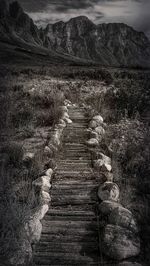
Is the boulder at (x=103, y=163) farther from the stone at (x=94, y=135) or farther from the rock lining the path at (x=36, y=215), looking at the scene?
the stone at (x=94, y=135)

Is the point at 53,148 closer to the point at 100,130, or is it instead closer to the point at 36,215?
the point at 100,130

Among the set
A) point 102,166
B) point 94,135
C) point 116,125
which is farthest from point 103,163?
point 116,125

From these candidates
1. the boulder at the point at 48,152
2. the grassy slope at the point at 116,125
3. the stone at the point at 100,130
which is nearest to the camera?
the grassy slope at the point at 116,125

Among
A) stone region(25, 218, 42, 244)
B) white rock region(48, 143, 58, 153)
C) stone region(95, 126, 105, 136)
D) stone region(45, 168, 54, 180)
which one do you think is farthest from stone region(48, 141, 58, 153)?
stone region(25, 218, 42, 244)

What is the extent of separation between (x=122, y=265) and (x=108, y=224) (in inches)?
26.8

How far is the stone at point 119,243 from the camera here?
4449mm

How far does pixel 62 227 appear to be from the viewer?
5207 millimetres

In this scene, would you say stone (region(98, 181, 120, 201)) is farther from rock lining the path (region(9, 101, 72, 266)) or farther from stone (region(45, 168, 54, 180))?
stone (region(45, 168, 54, 180))

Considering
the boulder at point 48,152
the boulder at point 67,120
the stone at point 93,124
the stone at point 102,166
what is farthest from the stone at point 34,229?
the boulder at point 67,120

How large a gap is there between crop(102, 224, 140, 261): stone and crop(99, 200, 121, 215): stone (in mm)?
475

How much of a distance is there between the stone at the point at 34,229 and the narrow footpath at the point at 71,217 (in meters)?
0.09

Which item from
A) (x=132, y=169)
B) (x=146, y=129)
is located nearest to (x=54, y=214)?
(x=132, y=169)

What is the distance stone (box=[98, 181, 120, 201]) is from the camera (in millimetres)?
5648

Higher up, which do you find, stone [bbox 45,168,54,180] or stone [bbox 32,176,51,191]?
stone [bbox 32,176,51,191]
